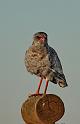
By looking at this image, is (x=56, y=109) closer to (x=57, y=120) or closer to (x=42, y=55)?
(x=57, y=120)

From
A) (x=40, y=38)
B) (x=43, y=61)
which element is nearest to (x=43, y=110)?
(x=43, y=61)

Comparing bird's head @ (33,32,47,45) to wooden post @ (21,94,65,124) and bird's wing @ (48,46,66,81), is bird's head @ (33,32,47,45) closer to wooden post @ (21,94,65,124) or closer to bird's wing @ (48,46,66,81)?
bird's wing @ (48,46,66,81)

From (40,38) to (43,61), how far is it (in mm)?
374

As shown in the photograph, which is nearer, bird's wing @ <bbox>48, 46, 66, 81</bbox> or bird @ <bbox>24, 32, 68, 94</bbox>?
bird @ <bbox>24, 32, 68, 94</bbox>

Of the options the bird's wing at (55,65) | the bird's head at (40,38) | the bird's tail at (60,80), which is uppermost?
the bird's head at (40,38)

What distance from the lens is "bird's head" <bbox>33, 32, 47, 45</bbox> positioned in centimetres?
478

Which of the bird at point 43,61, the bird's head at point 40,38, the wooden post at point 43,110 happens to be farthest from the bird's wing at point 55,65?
the wooden post at point 43,110

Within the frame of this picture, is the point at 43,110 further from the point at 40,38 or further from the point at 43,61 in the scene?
the point at 40,38

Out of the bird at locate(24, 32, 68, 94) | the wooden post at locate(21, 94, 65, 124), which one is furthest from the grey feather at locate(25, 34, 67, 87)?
the wooden post at locate(21, 94, 65, 124)

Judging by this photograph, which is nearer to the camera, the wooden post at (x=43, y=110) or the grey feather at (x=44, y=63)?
the wooden post at (x=43, y=110)

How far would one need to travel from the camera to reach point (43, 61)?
4922 mm

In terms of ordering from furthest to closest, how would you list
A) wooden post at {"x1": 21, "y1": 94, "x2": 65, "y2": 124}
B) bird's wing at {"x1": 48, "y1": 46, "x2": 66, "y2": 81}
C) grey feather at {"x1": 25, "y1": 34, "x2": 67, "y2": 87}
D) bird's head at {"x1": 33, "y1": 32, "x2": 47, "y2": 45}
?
1. bird's wing at {"x1": 48, "y1": 46, "x2": 66, "y2": 81}
2. grey feather at {"x1": 25, "y1": 34, "x2": 67, "y2": 87}
3. bird's head at {"x1": 33, "y1": 32, "x2": 47, "y2": 45}
4. wooden post at {"x1": 21, "y1": 94, "x2": 65, "y2": 124}

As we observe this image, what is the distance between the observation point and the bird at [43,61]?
487 centimetres

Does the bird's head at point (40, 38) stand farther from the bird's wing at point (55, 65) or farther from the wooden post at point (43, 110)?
the wooden post at point (43, 110)
